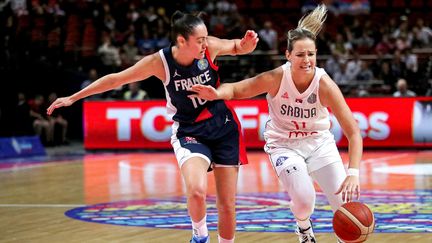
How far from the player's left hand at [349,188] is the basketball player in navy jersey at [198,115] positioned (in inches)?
40.8

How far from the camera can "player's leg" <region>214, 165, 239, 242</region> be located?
691 centimetres

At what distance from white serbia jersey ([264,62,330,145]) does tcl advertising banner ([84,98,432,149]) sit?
1102 centimetres

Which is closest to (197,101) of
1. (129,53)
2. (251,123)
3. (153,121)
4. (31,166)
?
(31,166)

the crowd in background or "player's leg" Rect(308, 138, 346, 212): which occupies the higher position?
the crowd in background

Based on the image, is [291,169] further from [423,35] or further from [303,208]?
[423,35]

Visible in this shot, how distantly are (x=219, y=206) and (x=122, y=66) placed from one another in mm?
14940

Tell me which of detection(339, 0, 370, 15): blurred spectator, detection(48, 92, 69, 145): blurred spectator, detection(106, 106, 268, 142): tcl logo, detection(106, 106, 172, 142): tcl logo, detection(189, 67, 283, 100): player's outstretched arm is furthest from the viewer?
detection(339, 0, 370, 15): blurred spectator

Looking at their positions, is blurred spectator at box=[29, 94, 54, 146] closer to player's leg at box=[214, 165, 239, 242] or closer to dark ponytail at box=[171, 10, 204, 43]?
player's leg at box=[214, 165, 239, 242]

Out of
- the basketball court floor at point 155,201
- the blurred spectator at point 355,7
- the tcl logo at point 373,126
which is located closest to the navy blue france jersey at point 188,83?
the basketball court floor at point 155,201

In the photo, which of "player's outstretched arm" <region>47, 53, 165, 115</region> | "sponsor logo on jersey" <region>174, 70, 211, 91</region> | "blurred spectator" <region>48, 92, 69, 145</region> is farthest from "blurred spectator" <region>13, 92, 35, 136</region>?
"sponsor logo on jersey" <region>174, 70, 211, 91</region>

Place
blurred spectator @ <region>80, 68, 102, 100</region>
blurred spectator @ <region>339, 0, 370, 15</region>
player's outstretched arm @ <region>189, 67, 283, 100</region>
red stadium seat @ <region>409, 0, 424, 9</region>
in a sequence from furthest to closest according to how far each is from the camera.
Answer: red stadium seat @ <region>409, 0, 424, 9</region>
blurred spectator @ <region>339, 0, 370, 15</region>
blurred spectator @ <region>80, 68, 102, 100</region>
player's outstretched arm @ <region>189, 67, 283, 100</region>

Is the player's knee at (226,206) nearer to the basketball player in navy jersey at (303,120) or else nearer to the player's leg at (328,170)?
the basketball player in navy jersey at (303,120)

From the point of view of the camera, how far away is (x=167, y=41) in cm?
2205

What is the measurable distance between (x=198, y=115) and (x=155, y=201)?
4503mm
